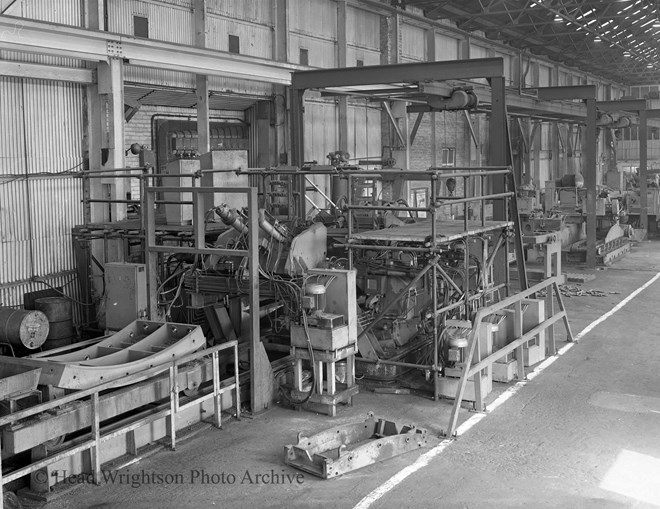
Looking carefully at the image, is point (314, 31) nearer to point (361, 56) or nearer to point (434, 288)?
point (361, 56)

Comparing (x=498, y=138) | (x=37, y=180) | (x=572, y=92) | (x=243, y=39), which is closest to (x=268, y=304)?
(x=37, y=180)

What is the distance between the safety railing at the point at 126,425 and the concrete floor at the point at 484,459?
9.9 inches

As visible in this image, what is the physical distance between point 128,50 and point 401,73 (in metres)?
4.73

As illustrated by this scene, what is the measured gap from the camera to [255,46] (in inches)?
685

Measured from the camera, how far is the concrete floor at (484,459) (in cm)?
598

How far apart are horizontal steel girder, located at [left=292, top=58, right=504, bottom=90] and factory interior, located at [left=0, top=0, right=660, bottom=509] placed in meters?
0.05

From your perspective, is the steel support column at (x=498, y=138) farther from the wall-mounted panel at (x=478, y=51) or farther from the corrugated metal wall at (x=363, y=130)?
the wall-mounted panel at (x=478, y=51)

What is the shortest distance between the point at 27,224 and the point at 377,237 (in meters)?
5.74

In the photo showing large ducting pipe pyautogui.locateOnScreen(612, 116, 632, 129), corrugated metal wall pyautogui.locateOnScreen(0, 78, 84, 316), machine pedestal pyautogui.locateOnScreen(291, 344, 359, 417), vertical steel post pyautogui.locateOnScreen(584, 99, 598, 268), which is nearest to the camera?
machine pedestal pyautogui.locateOnScreen(291, 344, 359, 417)

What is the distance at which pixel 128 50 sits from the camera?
1196 centimetres

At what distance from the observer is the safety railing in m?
5.66

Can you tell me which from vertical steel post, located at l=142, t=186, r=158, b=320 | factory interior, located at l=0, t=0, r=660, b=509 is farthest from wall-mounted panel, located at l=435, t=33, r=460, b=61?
vertical steel post, located at l=142, t=186, r=158, b=320

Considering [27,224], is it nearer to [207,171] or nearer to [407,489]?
[207,171]

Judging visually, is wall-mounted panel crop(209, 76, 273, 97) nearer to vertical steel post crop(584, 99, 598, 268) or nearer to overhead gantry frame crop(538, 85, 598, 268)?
overhead gantry frame crop(538, 85, 598, 268)
